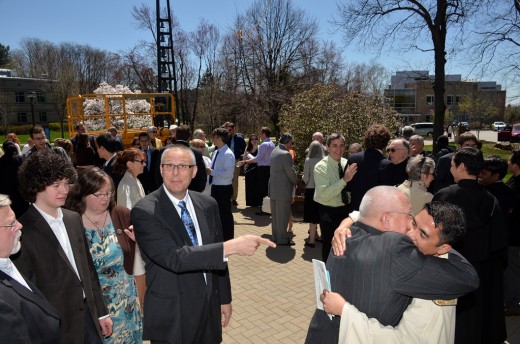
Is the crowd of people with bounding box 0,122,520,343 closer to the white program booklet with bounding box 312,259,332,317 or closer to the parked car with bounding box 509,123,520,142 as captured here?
the white program booklet with bounding box 312,259,332,317

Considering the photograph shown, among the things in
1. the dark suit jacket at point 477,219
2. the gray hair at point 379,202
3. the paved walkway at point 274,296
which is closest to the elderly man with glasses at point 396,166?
the dark suit jacket at point 477,219

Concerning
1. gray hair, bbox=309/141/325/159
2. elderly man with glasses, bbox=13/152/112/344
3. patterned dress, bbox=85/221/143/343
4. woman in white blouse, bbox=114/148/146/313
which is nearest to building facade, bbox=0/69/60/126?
gray hair, bbox=309/141/325/159

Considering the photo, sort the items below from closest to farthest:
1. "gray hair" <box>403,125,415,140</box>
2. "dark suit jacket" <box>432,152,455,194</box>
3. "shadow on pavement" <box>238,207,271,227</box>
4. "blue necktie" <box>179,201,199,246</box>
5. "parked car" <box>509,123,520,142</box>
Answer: "blue necktie" <box>179,201,199,246</box>
"dark suit jacket" <box>432,152,455,194</box>
"gray hair" <box>403,125,415,140</box>
"shadow on pavement" <box>238,207,271,227</box>
"parked car" <box>509,123,520,142</box>

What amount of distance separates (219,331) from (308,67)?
25910 millimetres

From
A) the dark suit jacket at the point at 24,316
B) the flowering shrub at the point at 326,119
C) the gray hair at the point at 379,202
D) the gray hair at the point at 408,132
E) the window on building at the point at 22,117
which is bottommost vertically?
the dark suit jacket at the point at 24,316

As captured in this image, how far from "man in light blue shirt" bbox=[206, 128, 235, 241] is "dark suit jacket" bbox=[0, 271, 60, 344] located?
15.5 feet

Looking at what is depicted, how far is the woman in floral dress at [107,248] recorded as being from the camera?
324 centimetres

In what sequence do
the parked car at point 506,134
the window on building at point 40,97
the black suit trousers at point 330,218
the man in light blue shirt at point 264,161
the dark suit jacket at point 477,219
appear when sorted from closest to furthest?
the dark suit jacket at point 477,219, the black suit trousers at point 330,218, the man in light blue shirt at point 264,161, the parked car at point 506,134, the window on building at point 40,97

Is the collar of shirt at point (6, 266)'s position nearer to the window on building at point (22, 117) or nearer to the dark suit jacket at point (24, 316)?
the dark suit jacket at point (24, 316)

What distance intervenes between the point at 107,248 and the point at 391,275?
8.00 feet

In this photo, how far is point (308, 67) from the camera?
26.9 metres

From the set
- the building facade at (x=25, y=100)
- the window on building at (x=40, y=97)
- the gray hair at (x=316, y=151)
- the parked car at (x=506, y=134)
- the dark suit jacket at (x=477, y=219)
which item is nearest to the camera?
the dark suit jacket at (x=477, y=219)

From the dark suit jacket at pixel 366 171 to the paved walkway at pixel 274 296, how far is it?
4.88 feet

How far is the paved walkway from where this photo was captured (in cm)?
429
